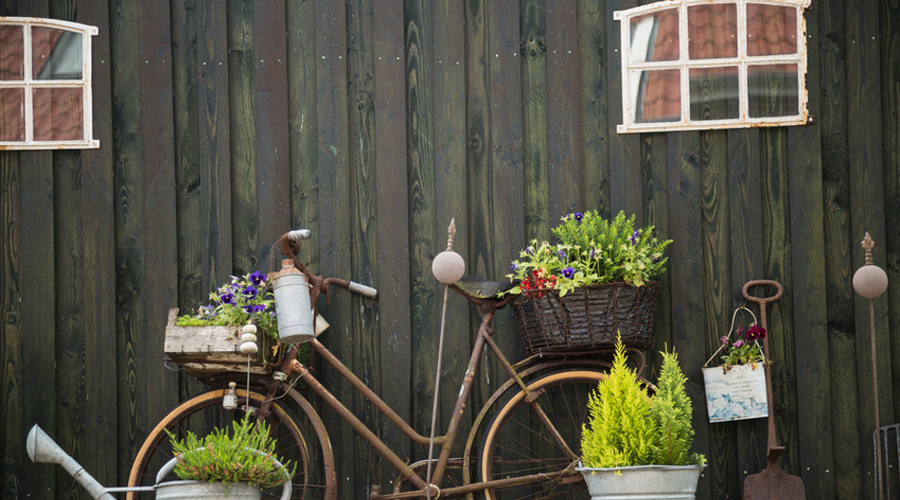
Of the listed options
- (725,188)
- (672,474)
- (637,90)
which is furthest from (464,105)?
(672,474)

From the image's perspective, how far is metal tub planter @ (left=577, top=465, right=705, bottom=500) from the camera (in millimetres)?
3332

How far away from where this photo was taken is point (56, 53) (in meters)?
4.76

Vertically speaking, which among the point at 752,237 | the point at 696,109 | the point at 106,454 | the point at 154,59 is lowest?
the point at 106,454

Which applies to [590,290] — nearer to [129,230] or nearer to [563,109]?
[563,109]

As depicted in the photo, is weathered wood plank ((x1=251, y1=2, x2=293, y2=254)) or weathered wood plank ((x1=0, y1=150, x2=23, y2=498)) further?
weathered wood plank ((x1=251, y1=2, x2=293, y2=254))

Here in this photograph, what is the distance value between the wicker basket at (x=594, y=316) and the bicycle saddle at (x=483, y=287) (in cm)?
18

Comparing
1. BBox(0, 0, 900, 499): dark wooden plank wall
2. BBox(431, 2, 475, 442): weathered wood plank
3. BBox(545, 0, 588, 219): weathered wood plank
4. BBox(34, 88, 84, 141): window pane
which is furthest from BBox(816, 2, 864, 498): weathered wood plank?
BBox(34, 88, 84, 141): window pane

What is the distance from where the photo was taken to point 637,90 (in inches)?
185

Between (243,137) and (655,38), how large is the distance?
2.03 m

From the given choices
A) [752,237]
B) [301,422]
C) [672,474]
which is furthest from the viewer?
[752,237]

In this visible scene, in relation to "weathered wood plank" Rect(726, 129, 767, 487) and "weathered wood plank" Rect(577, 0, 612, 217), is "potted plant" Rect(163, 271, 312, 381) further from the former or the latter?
"weathered wood plank" Rect(726, 129, 767, 487)

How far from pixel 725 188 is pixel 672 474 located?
179 centimetres

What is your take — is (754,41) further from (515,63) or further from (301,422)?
(301,422)

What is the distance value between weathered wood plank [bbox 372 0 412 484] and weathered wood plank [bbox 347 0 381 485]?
0.10ft
